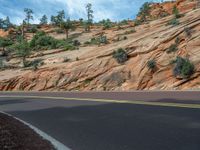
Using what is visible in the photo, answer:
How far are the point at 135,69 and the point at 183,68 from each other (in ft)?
19.9

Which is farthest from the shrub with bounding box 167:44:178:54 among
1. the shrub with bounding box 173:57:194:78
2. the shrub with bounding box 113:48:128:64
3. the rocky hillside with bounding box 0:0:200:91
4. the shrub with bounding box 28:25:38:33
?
the shrub with bounding box 28:25:38:33

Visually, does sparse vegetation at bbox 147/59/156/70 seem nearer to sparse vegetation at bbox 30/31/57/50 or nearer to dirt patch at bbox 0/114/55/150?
dirt patch at bbox 0/114/55/150

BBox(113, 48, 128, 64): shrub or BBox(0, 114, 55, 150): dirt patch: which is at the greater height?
BBox(113, 48, 128, 64): shrub

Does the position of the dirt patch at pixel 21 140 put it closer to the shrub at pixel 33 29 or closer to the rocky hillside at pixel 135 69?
the rocky hillside at pixel 135 69

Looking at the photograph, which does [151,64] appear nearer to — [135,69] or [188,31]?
[135,69]

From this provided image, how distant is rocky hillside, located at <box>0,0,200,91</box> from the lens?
1188 inches

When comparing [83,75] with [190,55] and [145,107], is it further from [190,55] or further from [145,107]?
[145,107]

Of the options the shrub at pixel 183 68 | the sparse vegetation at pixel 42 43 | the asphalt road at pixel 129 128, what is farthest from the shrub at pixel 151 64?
the sparse vegetation at pixel 42 43

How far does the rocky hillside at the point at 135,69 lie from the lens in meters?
30.2

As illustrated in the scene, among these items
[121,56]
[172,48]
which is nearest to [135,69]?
[121,56]

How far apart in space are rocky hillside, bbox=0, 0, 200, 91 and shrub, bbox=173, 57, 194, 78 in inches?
6.6

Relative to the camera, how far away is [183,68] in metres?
28.0

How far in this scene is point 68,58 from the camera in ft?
158

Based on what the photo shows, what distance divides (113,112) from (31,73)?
3155 centimetres
